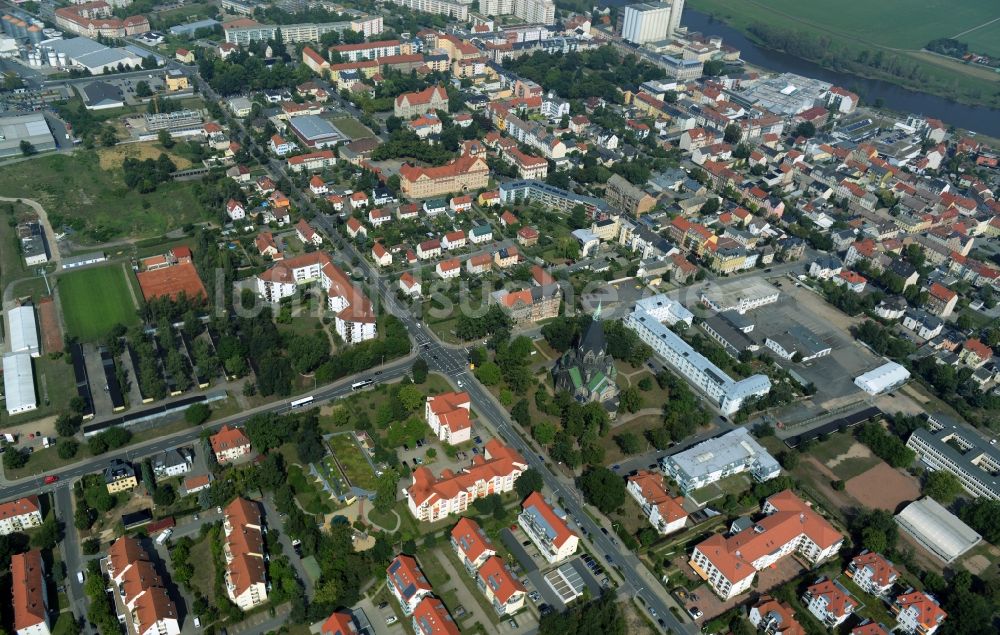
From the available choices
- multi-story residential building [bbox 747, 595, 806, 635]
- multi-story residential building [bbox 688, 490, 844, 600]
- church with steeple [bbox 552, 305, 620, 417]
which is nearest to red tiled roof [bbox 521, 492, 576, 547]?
multi-story residential building [bbox 688, 490, 844, 600]

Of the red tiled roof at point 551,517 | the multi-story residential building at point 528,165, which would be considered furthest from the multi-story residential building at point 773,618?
the multi-story residential building at point 528,165

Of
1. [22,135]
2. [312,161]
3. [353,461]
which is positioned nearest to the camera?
[353,461]

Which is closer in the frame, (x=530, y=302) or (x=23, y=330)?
(x=23, y=330)

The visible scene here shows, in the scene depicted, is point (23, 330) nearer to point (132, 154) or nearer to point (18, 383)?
point (18, 383)

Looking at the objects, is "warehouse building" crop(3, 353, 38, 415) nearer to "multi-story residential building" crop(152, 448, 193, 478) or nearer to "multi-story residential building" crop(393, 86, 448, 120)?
"multi-story residential building" crop(152, 448, 193, 478)

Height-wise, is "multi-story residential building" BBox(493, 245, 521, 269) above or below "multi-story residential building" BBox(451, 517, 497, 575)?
above

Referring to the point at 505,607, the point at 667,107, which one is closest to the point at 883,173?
the point at 667,107

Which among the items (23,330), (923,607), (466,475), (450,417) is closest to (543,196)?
(450,417)

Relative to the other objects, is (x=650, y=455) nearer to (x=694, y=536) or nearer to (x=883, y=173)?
(x=694, y=536)
